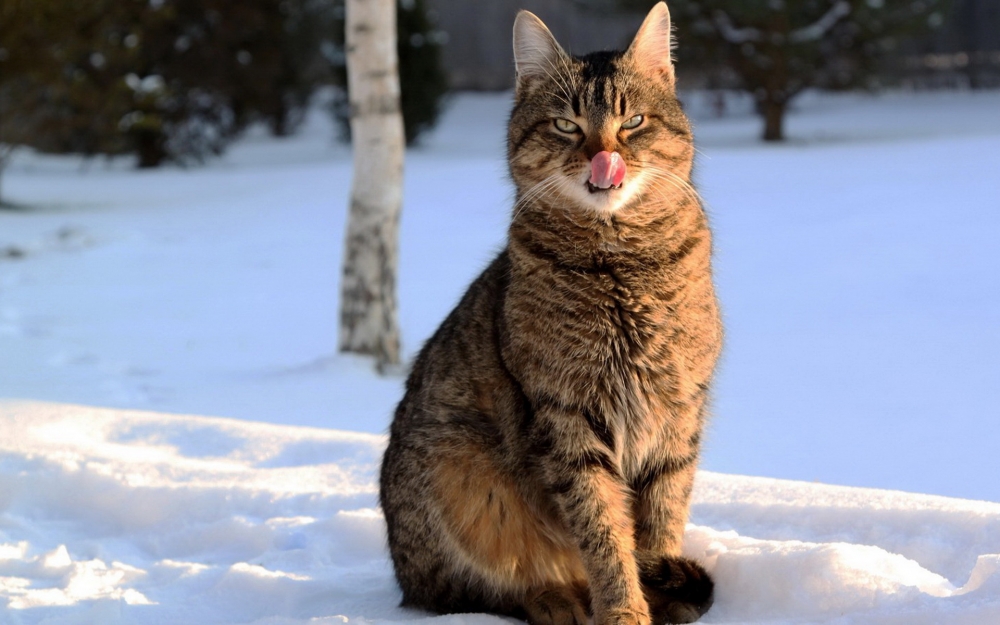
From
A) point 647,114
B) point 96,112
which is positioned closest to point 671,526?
point 647,114

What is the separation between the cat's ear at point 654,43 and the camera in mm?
2704

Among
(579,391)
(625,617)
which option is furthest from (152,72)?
(625,617)

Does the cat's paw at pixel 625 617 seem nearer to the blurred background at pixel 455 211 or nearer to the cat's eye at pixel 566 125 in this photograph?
the blurred background at pixel 455 211

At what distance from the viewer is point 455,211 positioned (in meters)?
11.1

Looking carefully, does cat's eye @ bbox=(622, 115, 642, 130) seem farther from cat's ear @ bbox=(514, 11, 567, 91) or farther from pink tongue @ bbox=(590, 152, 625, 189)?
cat's ear @ bbox=(514, 11, 567, 91)

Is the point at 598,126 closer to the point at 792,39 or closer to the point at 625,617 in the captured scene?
the point at 625,617

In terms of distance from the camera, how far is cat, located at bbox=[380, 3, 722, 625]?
2418 millimetres

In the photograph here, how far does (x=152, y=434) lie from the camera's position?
4230mm

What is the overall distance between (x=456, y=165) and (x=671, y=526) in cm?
1124

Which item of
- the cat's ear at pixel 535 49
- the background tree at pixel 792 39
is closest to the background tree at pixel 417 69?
the background tree at pixel 792 39

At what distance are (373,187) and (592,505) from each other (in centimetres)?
376

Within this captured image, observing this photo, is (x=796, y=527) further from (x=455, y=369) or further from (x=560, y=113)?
(x=560, y=113)

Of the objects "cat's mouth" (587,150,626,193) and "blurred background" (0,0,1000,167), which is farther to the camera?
"blurred background" (0,0,1000,167)

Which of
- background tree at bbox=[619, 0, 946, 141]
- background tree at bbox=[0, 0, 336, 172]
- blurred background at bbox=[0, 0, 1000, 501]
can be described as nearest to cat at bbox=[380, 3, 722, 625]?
blurred background at bbox=[0, 0, 1000, 501]
